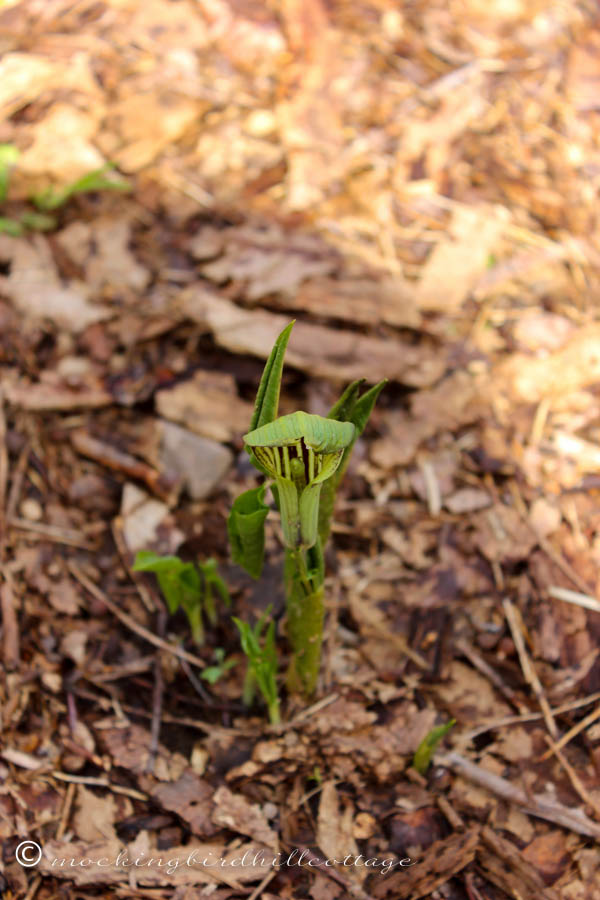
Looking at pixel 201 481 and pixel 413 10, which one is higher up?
pixel 413 10

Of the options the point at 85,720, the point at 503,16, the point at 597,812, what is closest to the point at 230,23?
the point at 503,16

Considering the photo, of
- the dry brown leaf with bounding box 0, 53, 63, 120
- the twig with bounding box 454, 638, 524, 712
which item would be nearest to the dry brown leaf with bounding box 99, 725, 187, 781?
the twig with bounding box 454, 638, 524, 712

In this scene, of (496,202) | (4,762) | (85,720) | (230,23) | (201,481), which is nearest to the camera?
(4,762)

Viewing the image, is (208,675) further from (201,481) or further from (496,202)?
(496,202)

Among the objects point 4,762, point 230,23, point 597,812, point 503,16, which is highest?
point 230,23

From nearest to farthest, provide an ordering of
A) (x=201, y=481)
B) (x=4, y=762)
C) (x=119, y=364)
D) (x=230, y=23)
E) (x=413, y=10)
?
1. (x=4, y=762)
2. (x=201, y=481)
3. (x=119, y=364)
4. (x=230, y=23)
5. (x=413, y=10)

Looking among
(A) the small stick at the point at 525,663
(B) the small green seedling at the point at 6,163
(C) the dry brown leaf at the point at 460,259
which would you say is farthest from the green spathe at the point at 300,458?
(B) the small green seedling at the point at 6,163

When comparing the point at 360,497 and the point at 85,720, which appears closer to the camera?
the point at 85,720
